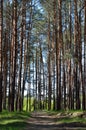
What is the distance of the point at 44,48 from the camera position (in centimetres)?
4253

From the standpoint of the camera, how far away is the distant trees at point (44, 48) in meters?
21.9

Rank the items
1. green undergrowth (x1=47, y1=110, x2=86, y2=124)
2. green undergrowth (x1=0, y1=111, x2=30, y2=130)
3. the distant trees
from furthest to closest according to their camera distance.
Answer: the distant trees < green undergrowth (x1=47, y1=110, x2=86, y2=124) < green undergrowth (x1=0, y1=111, x2=30, y2=130)

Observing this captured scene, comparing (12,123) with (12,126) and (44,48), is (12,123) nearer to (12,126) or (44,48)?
(12,126)

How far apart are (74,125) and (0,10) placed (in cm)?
875

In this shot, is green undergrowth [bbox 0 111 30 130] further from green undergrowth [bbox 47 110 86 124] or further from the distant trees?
the distant trees

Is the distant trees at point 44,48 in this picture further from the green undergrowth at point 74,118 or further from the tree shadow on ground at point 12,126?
the tree shadow on ground at point 12,126

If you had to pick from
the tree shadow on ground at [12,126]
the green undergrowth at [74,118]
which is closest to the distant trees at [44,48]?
the green undergrowth at [74,118]

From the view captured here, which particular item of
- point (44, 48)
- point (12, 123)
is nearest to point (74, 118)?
point (12, 123)

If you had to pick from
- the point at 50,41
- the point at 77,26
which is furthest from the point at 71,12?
the point at 50,41

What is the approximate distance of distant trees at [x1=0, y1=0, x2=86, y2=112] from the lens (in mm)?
21886

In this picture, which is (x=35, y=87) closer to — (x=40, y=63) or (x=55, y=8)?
(x=40, y=63)

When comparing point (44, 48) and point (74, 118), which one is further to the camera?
point (44, 48)

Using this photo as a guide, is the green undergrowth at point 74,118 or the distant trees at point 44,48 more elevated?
the distant trees at point 44,48

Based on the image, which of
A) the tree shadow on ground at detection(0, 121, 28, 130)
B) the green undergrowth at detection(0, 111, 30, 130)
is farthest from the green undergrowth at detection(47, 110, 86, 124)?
the tree shadow on ground at detection(0, 121, 28, 130)
